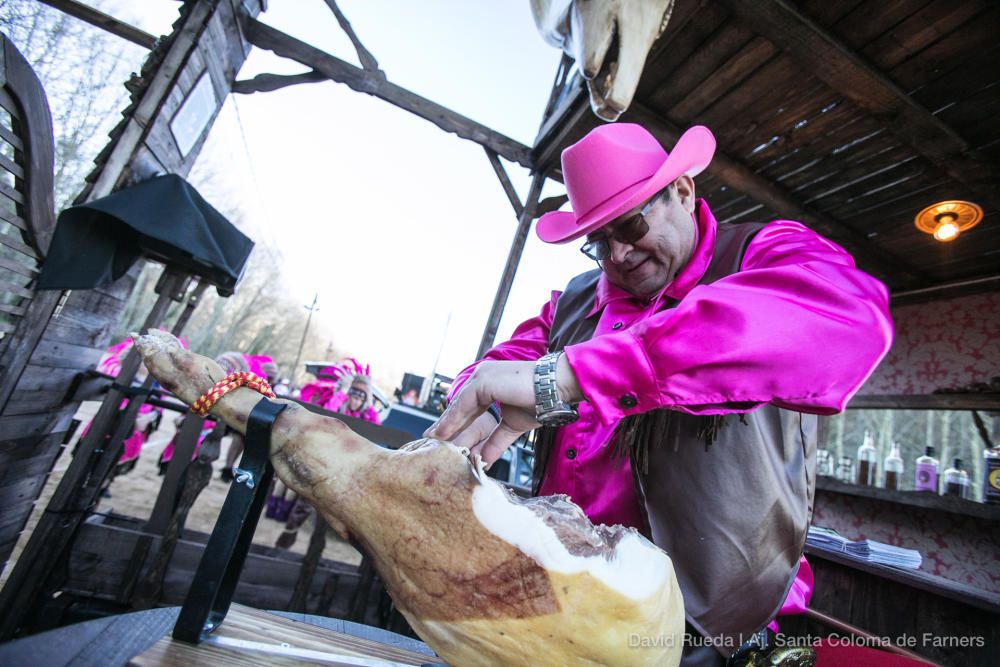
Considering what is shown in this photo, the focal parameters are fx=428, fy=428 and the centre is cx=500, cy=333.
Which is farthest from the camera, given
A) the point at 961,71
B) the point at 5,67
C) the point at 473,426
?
the point at 961,71

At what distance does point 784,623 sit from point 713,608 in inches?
71.2

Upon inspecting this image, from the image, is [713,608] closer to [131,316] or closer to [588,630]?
[588,630]

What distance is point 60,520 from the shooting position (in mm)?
3072

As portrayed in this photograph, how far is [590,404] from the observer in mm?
922

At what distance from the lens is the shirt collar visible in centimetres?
131

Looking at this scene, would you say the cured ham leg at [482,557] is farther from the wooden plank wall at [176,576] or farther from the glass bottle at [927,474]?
the glass bottle at [927,474]

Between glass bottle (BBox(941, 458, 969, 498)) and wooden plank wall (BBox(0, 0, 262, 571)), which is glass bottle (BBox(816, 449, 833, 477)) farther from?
wooden plank wall (BBox(0, 0, 262, 571))

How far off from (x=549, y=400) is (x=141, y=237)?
12.1 feet

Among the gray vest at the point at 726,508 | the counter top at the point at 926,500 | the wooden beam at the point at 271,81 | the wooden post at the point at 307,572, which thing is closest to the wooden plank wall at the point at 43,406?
the wooden post at the point at 307,572

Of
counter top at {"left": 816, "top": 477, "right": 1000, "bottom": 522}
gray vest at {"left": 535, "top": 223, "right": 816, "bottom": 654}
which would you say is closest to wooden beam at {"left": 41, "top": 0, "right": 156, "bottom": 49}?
gray vest at {"left": 535, "top": 223, "right": 816, "bottom": 654}

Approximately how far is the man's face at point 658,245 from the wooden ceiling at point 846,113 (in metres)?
2.15

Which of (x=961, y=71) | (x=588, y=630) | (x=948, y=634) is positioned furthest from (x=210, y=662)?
(x=961, y=71)

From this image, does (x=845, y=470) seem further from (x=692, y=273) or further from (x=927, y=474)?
(x=692, y=273)

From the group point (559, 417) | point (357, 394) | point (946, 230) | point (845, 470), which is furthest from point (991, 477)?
point (357, 394)
